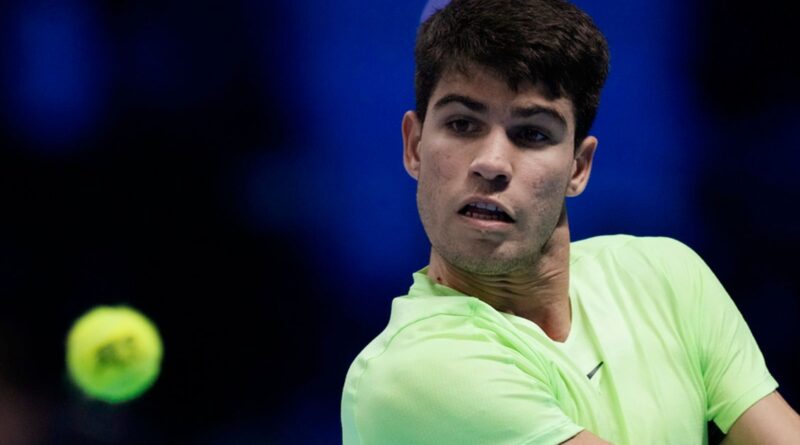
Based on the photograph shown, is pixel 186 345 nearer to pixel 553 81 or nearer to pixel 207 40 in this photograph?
pixel 207 40

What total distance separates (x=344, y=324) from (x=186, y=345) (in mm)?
604

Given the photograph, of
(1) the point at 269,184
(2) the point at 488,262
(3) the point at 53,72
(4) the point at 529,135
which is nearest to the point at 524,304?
(2) the point at 488,262

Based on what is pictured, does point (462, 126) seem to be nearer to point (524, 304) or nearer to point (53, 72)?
point (524, 304)

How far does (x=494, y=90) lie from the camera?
244 centimetres

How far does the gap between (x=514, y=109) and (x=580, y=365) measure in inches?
23.3

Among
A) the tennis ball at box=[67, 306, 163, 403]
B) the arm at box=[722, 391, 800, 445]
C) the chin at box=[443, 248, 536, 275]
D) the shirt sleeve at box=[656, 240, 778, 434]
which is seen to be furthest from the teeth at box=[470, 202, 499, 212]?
the tennis ball at box=[67, 306, 163, 403]

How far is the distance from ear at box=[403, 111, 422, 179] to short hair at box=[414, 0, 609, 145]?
0.03 m

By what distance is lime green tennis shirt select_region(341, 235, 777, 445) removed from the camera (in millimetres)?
2236

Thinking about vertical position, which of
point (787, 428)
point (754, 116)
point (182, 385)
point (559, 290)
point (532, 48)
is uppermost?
point (532, 48)

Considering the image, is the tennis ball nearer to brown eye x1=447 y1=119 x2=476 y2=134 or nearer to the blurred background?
the blurred background

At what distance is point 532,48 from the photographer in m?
2.44

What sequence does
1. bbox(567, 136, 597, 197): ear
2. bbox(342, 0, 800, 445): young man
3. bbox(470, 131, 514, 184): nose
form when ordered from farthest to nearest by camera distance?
bbox(567, 136, 597, 197): ear → bbox(470, 131, 514, 184): nose → bbox(342, 0, 800, 445): young man

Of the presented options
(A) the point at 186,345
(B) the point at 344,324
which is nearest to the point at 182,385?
(A) the point at 186,345

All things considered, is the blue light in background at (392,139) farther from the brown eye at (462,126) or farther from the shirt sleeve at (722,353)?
the brown eye at (462,126)
